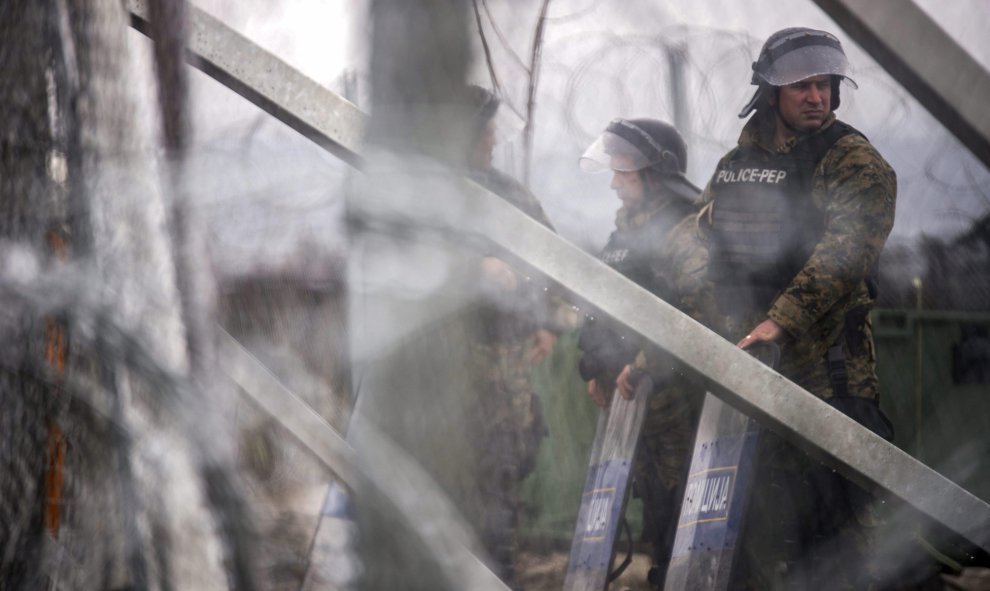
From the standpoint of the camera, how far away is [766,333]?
1765 millimetres

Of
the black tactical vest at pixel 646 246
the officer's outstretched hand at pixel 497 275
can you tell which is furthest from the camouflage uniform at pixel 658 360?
the officer's outstretched hand at pixel 497 275

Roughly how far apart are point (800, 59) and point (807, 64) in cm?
2

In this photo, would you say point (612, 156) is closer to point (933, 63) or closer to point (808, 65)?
point (808, 65)

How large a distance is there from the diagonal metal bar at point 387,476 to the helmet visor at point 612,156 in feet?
2.16

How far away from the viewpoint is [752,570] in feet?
6.20

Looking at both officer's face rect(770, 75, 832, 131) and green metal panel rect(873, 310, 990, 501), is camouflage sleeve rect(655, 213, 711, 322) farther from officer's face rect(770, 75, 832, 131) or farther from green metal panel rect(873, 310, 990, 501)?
green metal panel rect(873, 310, 990, 501)

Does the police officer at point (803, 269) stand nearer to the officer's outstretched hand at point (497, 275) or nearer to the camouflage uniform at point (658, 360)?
the camouflage uniform at point (658, 360)

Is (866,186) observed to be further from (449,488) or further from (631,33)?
(449,488)

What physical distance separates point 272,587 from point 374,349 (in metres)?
0.36

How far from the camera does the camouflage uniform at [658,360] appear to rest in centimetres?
186

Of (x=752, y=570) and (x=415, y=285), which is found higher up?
(x=415, y=285)

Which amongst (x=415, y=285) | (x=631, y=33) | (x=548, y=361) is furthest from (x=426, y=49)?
(x=548, y=361)

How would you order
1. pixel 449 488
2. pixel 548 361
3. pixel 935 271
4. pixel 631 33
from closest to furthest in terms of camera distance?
pixel 449 488 < pixel 631 33 < pixel 935 271 < pixel 548 361

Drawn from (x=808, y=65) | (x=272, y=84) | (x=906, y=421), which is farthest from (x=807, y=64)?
(x=906, y=421)
